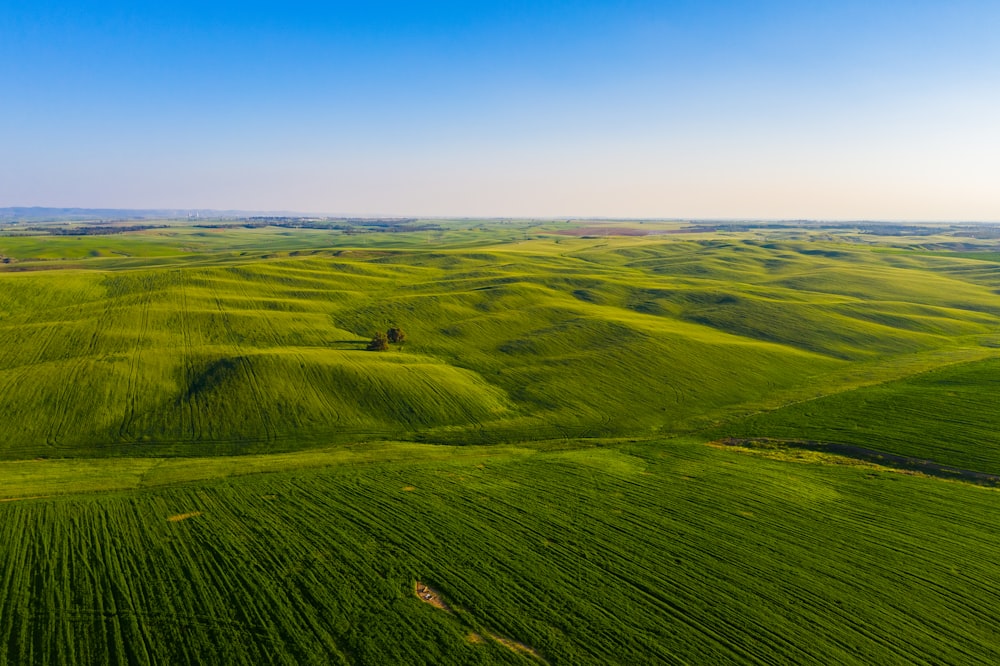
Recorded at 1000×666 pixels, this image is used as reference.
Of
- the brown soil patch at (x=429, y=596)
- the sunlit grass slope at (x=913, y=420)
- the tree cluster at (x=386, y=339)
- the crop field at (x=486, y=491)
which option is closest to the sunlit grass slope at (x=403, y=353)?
the crop field at (x=486, y=491)

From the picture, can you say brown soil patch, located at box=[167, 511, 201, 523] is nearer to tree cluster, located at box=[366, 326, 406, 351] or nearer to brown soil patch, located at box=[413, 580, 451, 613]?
brown soil patch, located at box=[413, 580, 451, 613]

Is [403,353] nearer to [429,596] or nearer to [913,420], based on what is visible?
[429,596]

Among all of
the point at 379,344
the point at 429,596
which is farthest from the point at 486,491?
the point at 379,344

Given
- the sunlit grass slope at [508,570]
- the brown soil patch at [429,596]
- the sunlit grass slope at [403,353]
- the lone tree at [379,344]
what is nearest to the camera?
the sunlit grass slope at [508,570]

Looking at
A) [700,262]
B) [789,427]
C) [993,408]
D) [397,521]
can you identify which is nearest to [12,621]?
[397,521]

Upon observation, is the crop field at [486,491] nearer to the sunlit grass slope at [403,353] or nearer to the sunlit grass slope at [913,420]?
the sunlit grass slope at [913,420]
